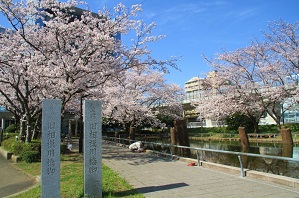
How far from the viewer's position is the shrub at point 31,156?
12.3 m

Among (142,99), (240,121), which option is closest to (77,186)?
(142,99)

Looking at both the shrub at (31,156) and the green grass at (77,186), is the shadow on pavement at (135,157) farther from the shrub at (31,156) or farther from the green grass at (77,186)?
the shrub at (31,156)

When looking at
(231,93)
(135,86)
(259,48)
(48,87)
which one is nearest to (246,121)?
(231,93)

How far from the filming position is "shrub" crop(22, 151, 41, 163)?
1230 cm

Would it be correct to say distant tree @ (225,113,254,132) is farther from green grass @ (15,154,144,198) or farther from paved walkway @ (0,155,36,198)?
paved walkway @ (0,155,36,198)

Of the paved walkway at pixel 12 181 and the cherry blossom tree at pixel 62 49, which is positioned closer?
the paved walkway at pixel 12 181

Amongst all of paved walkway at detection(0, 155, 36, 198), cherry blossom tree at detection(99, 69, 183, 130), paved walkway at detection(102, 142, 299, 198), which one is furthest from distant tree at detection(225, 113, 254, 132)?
paved walkway at detection(0, 155, 36, 198)

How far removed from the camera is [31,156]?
485 inches

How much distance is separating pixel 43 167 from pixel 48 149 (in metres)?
0.40

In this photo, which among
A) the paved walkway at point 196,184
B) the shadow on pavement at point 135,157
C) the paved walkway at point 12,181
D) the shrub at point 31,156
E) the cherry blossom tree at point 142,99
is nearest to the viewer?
the paved walkway at point 196,184

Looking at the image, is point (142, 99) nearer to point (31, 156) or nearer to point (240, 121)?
point (240, 121)

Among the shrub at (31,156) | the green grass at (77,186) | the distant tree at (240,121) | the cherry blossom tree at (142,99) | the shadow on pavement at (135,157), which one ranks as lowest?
the shadow on pavement at (135,157)

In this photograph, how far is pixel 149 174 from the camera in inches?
355

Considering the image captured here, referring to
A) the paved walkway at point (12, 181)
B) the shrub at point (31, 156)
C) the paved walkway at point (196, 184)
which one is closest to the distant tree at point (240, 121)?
the paved walkway at point (196, 184)
